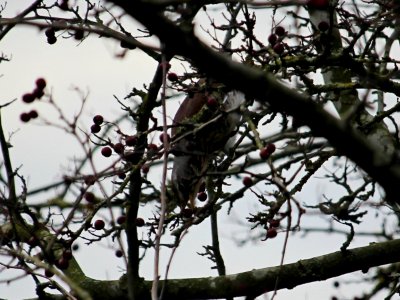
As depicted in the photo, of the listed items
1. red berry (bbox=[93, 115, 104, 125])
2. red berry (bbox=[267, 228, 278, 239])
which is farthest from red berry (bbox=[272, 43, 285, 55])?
red berry (bbox=[93, 115, 104, 125])

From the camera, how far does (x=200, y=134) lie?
17.2ft

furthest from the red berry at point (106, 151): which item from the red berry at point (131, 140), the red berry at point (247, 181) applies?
the red berry at point (247, 181)

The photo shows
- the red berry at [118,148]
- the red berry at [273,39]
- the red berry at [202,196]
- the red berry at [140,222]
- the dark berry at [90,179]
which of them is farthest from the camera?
the red berry at [202,196]

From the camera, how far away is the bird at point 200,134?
4668mm

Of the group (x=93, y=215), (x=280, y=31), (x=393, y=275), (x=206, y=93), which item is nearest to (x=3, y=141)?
(x=93, y=215)

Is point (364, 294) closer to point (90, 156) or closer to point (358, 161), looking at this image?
point (90, 156)

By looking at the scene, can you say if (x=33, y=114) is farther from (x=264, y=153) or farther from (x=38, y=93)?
(x=264, y=153)

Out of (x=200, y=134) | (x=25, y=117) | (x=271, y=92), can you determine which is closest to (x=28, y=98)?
(x=25, y=117)

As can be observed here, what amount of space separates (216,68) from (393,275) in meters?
4.49

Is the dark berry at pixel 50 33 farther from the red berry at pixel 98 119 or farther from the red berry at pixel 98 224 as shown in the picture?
the red berry at pixel 98 224

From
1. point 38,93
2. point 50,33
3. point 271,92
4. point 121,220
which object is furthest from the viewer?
point 50,33

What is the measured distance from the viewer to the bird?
15.3ft

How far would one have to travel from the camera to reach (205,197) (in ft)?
20.3

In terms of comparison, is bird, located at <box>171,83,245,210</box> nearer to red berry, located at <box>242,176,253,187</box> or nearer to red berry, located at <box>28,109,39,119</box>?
red berry, located at <box>242,176,253,187</box>
